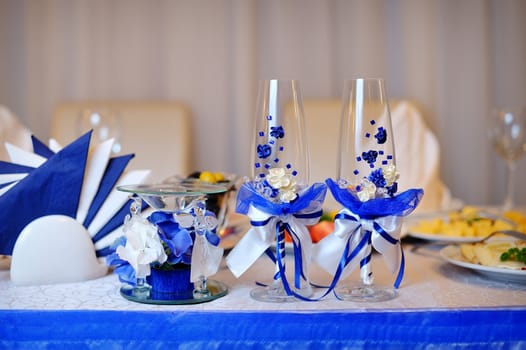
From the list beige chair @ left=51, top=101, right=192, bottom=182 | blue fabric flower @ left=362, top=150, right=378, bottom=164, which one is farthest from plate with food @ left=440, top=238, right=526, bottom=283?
beige chair @ left=51, top=101, right=192, bottom=182

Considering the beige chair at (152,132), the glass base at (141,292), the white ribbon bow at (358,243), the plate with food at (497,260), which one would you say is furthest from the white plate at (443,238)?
the beige chair at (152,132)

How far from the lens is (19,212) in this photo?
1065 mm

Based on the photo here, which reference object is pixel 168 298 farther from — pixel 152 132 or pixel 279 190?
pixel 152 132

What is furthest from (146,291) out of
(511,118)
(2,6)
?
(2,6)

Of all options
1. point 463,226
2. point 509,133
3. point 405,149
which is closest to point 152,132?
point 405,149

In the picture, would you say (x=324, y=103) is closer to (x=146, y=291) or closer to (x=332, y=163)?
(x=332, y=163)

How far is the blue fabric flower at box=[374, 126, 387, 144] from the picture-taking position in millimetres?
948

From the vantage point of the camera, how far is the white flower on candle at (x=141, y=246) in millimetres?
905

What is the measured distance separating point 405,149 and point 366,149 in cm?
110

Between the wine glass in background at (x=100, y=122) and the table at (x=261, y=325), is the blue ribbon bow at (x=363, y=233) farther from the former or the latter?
the wine glass in background at (x=100, y=122)

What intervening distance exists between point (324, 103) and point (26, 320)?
162 centimetres

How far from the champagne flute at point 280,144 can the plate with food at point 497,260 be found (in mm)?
267

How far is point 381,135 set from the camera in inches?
37.3

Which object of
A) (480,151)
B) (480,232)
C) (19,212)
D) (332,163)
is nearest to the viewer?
(19,212)
